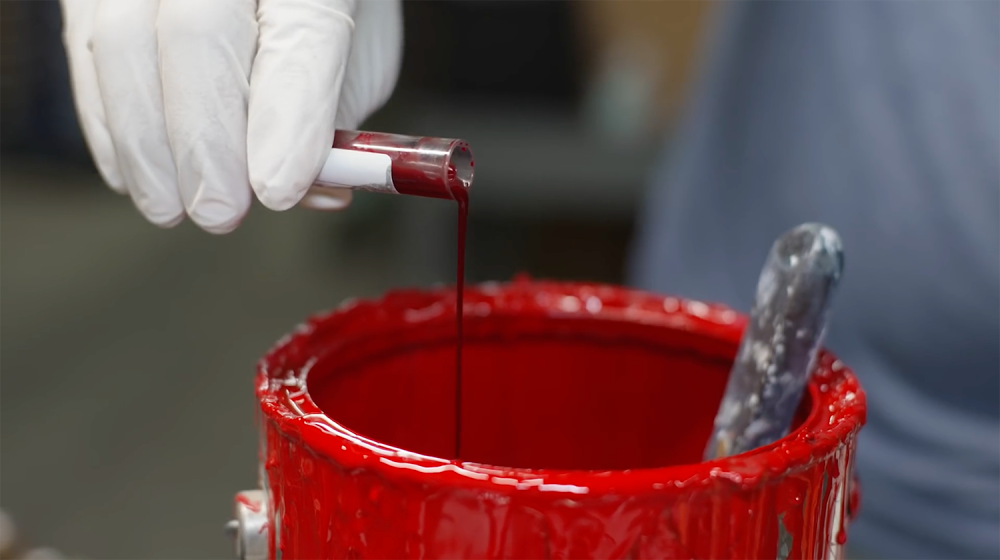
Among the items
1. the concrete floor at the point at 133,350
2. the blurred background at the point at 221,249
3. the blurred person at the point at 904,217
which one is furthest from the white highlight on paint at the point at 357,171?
the blurred background at the point at 221,249

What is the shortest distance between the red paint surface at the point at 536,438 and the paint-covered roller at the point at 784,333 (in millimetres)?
17

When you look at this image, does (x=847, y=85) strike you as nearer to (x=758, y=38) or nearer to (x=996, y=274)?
(x=758, y=38)

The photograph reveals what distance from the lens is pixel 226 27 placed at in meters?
0.55

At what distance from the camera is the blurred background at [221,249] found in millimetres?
1901

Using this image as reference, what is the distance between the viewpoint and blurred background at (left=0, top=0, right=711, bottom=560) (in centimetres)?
190

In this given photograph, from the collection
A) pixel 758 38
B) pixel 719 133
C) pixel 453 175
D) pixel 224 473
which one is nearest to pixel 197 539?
pixel 224 473

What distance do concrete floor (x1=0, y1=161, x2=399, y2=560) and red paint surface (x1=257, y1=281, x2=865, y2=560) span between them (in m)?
1.02

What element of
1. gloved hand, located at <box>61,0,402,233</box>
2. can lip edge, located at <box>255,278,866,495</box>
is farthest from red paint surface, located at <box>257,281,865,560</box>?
gloved hand, located at <box>61,0,402,233</box>

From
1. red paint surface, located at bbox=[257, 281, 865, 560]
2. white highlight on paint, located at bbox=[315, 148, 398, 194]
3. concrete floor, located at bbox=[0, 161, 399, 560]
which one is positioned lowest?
concrete floor, located at bbox=[0, 161, 399, 560]

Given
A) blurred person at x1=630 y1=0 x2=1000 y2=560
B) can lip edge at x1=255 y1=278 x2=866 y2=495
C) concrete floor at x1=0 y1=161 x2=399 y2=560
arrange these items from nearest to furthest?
can lip edge at x1=255 y1=278 x2=866 y2=495 → blurred person at x1=630 y1=0 x2=1000 y2=560 → concrete floor at x1=0 y1=161 x2=399 y2=560

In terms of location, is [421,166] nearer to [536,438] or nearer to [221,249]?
[536,438]

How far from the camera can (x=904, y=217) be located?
1.01 meters

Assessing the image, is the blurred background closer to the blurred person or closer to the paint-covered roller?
the blurred person

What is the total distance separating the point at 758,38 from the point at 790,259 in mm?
745
